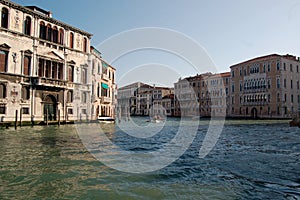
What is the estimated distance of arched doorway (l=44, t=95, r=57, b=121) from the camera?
17688mm

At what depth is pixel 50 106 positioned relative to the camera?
18.1 m

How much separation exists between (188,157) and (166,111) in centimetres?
4896

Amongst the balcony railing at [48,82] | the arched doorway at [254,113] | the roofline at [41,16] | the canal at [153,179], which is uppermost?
the roofline at [41,16]

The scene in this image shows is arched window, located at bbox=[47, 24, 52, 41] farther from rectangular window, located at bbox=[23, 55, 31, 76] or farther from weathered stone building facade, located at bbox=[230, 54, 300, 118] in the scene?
weathered stone building facade, located at bbox=[230, 54, 300, 118]

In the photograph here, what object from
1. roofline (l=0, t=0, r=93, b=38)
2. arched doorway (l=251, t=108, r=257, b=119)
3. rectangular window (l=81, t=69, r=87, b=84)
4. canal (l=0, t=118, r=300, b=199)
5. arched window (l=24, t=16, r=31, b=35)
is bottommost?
canal (l=0, t=118, r=300, b=199)

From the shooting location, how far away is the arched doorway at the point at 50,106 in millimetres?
17688

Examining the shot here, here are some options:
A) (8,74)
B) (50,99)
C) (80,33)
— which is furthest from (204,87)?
(8,74)

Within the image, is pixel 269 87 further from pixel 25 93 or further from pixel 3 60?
pixel 3 60

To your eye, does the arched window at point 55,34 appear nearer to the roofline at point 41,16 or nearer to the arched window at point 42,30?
the roofline at point 41,16

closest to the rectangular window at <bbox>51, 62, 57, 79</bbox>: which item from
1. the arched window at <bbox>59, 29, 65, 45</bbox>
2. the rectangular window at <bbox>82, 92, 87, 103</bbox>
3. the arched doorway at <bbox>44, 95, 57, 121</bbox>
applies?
the arched doorway at <bbox>44, 95, 57, 121</bbox>

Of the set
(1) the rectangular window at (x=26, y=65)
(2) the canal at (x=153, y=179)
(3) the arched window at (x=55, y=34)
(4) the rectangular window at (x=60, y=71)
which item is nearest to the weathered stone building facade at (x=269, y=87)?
(4) the rectangular window at (x=60, y=71)

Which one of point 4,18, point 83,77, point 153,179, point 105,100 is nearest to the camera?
point 153,179

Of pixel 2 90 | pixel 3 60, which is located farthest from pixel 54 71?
pixel 2 90

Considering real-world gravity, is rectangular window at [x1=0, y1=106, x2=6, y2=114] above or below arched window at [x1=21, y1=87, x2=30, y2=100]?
below
